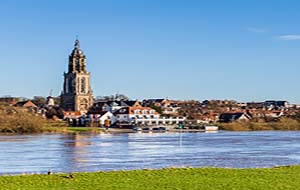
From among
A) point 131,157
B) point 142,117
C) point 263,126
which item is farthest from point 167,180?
point 142,117

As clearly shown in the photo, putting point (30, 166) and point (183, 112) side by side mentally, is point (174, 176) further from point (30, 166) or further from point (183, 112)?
point (183, 112)

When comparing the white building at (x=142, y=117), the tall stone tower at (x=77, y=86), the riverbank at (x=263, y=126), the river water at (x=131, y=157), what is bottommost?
the river water at (x=131, y=157)

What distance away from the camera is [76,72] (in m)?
129

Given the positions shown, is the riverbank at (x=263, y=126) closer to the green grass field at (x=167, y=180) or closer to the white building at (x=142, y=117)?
the white building at (x=142, y=117)

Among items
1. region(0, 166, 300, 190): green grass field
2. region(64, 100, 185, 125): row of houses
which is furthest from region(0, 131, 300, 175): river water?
region(64, 100, 185, 125): row of houses

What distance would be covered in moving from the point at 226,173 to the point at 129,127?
10048 cm

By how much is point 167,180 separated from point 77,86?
114m

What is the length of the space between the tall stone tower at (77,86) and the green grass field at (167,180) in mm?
110159

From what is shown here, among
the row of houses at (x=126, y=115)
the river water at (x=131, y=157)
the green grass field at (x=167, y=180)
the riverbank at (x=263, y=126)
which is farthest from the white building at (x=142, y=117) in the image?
the green grass field at (x=167, y=180)

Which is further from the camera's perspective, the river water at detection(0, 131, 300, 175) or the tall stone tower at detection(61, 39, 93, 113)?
the tall stone tower at detection(61, 39, 93, 113)

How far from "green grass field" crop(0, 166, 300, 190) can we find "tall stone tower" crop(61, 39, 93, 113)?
110m

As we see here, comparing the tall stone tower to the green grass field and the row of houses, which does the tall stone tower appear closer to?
the row of houses

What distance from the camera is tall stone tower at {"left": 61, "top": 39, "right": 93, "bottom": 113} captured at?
128 meters

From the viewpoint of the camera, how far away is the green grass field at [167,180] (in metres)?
14.5
